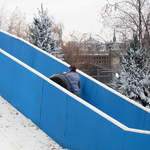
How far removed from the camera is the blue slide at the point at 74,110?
693 cm

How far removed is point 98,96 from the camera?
33.4 ft

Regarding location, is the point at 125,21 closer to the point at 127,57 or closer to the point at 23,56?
the point at 127,57

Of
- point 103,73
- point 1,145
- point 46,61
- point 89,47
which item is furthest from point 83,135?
point 89,47

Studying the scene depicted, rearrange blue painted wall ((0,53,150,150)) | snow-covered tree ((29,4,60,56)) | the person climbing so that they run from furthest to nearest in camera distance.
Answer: snow-covered tree ((29,4,60,56))
the person climbing
blue painted wall ((0,53,150,150))

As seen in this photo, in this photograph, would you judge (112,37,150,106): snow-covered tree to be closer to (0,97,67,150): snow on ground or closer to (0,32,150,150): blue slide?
(0,32,150,150): blue slide

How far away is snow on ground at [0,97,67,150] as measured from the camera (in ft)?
24.6

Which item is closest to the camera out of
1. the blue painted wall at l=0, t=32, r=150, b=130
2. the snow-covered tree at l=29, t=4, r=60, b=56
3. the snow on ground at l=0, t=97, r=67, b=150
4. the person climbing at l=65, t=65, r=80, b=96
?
the snow on ground at l=0, t=97, r=67, b=150

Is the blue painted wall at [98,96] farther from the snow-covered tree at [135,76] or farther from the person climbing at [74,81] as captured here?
the snow-covered tree at [135,76]

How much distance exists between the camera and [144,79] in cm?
1809

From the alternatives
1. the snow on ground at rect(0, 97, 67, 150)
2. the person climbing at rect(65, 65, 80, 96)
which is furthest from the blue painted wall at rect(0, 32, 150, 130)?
the snow on ground at rect(0, 97, 67, 150)

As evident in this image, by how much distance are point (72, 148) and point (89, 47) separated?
4357 centimetres

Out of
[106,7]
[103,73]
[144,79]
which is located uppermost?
[106,7]

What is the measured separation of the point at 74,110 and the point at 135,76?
11.1 meters

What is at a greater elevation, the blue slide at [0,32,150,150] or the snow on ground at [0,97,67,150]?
the blue slide at [0,32,150,150]
